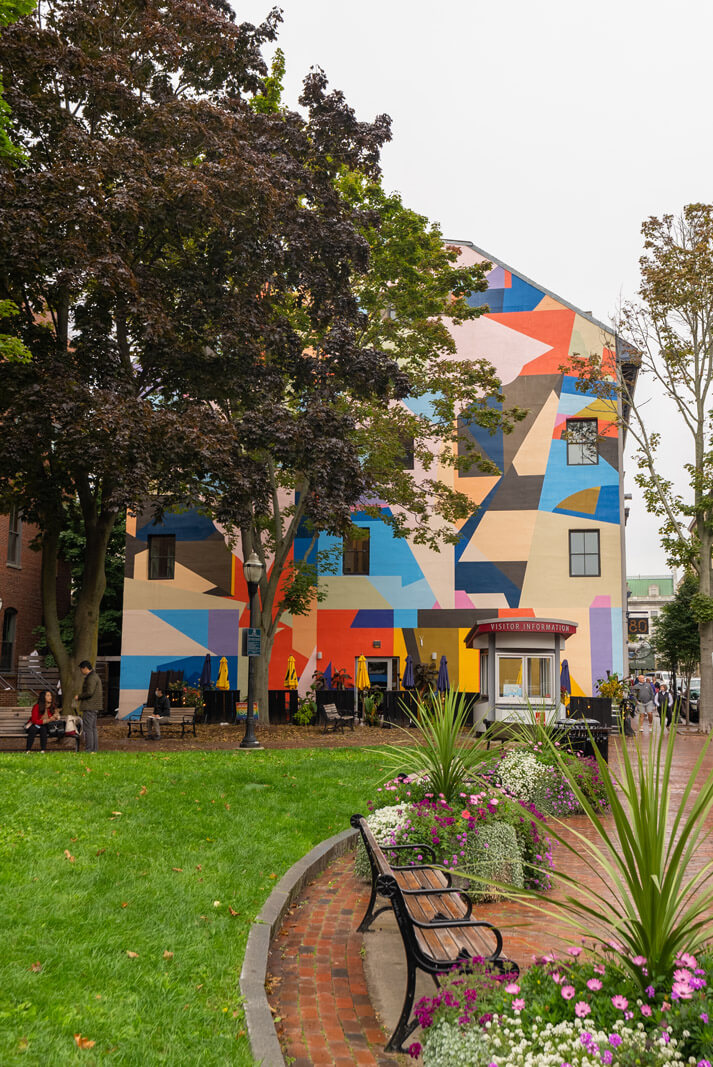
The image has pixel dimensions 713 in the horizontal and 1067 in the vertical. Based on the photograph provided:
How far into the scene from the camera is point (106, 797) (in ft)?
30.7

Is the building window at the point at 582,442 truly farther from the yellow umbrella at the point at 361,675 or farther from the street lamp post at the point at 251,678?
the street lamp post at the point at 251,678

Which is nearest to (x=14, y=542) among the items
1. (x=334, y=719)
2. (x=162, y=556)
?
(x=162, y=556)

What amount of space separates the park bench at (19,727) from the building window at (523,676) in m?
11.0

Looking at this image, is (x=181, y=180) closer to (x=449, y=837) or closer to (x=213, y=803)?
(x=213, y=803)

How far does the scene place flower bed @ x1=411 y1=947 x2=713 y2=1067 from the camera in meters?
3.08

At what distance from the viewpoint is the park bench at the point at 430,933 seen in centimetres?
A: 446

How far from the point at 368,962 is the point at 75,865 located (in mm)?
2494

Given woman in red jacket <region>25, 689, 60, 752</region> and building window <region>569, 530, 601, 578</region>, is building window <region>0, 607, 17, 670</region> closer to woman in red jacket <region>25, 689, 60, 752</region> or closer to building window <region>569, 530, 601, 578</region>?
woman in red jacket <region>25, 689, 60, 752</region>

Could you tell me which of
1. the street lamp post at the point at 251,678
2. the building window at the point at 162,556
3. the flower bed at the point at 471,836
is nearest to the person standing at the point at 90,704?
the street lamp post at the point at 251,678

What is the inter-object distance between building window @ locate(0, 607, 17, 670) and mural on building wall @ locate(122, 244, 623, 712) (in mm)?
6911

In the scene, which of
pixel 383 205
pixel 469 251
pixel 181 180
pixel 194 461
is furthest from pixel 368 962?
pixel 469 251

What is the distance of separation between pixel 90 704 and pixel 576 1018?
14.9 meters

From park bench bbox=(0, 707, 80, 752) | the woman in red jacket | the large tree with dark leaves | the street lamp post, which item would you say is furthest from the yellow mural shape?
the woman in red jacket

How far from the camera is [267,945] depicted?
221 inches
